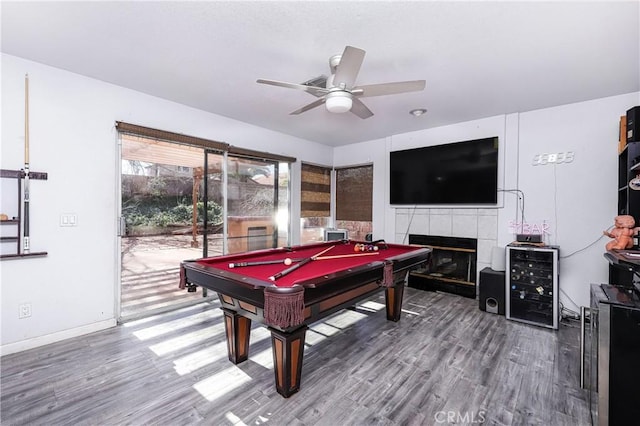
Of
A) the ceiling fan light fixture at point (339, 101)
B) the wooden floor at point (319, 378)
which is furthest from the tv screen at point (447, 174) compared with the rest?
the ceiling fan light fixture at point (339, 101)

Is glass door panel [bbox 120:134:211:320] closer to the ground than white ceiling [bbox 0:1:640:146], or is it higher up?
closer to the ground

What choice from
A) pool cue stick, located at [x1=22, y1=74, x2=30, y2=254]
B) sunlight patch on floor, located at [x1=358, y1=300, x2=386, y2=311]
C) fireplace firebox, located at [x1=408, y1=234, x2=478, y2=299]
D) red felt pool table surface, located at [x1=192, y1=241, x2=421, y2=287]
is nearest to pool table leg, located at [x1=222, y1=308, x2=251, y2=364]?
red felt pool table surface, located at [x1=192, y1=241, x2=421, y2=287]

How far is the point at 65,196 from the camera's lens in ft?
9.34

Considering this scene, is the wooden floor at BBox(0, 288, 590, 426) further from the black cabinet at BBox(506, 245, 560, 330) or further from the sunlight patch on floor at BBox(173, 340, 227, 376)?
the black cabinet at BBox(506, 245, 560, 330)

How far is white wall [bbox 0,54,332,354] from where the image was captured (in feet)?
8.38

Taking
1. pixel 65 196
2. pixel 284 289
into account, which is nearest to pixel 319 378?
pixel 284 289

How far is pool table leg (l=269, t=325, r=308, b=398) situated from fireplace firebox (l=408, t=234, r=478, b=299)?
2.78 metres

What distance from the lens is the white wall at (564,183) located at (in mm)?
3303

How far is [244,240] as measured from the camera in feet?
14.9

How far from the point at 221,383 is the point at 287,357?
24.8 inches

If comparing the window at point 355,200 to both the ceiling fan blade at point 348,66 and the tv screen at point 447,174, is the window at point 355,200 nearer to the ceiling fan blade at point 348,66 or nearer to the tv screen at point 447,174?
the tv screen at point 447,174

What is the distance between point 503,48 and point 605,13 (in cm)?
58

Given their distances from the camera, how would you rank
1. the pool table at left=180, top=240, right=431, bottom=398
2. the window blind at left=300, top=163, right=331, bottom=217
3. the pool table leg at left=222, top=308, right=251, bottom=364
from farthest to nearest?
the window blind at left=300, top=163, right=331, bottom=217
the pool table leg at left=222, top=308, right=251, bottom=364
the pool table at left=180, top=240, right=431, bottom=398

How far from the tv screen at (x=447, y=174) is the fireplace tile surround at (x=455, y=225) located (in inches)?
7.1
